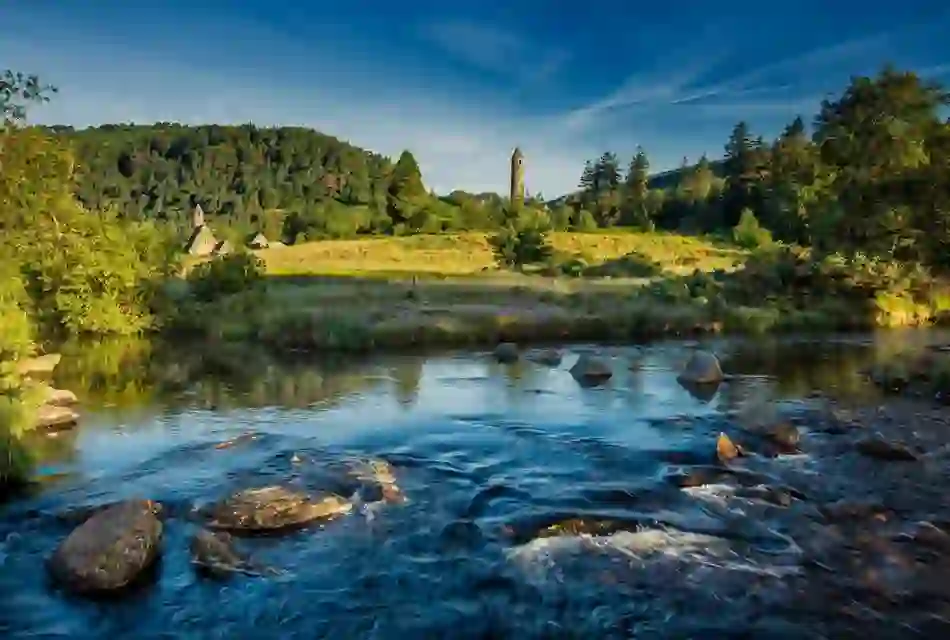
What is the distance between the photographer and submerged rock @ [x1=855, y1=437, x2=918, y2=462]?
16406mm

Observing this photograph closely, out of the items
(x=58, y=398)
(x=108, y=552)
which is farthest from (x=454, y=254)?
(x=108, y=552)

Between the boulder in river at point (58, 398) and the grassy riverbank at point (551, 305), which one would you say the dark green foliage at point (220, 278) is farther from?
the boulder in river at point (58, 398)

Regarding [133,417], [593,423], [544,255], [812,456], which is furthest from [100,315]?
[544,255]

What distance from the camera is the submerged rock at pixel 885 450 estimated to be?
53.8 feet

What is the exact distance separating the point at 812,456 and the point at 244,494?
10893mm

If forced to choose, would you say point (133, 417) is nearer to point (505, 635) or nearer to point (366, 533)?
point (366, 533)

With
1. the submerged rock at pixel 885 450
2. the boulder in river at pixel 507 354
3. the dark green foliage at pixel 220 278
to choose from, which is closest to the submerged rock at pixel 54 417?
the boulder in river at pixel 507 354

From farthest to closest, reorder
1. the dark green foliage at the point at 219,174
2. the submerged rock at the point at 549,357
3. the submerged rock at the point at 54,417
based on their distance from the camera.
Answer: the dark green foliage at the point at 219,174 → the submerged rock at the point at 549,357 → the submerged rock at the point at 54,417

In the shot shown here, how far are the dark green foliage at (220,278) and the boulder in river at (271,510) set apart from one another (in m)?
33.3

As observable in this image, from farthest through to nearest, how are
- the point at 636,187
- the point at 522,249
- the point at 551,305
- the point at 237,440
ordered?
the point at 636,187, the point at 522,249, the point at 551,305, the point at 237,440

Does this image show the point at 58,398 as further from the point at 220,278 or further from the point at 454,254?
the point at 454,254

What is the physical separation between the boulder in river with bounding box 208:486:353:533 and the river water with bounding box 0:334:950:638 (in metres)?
0.39

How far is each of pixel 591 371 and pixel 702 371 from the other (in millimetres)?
3591

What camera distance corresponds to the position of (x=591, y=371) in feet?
91.9
